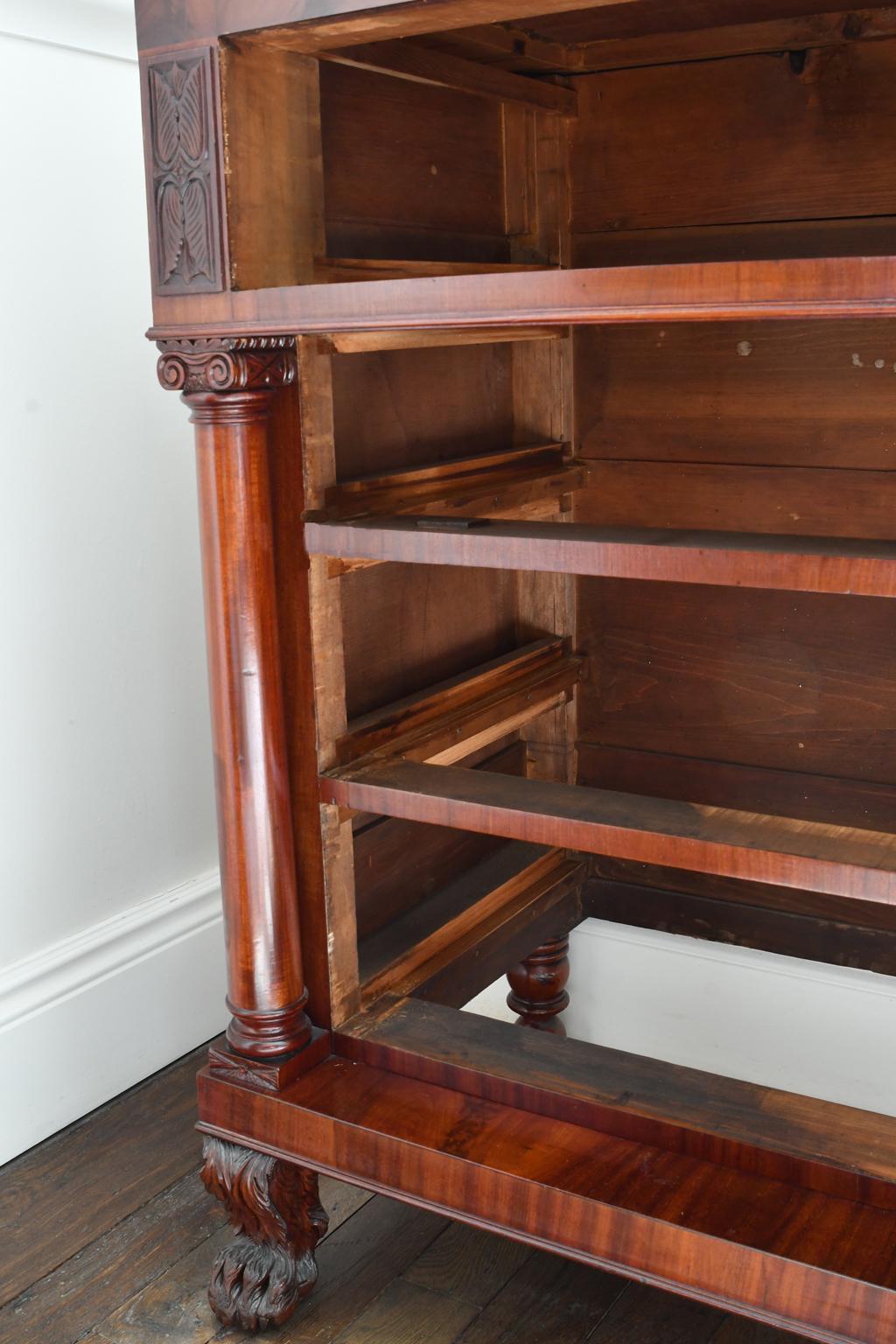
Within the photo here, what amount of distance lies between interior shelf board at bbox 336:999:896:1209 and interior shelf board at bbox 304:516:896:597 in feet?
1.77

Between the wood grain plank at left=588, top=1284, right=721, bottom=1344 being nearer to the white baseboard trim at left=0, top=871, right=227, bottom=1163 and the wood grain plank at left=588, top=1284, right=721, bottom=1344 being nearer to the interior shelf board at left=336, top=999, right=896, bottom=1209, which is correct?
the interior shelf board at left=336, top=999, right=896, bottom=1209

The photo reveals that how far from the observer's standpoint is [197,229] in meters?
1.40

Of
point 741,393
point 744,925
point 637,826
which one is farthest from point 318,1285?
point 741,393

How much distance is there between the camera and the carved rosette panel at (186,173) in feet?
4.50

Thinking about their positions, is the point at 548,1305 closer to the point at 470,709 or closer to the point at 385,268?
the point at 470,709

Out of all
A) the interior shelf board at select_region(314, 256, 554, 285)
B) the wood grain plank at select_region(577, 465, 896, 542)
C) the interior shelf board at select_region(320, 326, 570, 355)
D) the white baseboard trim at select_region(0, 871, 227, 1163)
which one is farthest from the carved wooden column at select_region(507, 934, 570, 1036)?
the interior shelf board at select_region(314, 256, 554, 285)

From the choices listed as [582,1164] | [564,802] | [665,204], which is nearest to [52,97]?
[665,204]

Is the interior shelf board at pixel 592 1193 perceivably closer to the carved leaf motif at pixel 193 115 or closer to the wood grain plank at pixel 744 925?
the wood grain plank at pixel 744 925

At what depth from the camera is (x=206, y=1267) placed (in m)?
1.68

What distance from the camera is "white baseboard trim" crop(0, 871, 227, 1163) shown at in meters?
1.92

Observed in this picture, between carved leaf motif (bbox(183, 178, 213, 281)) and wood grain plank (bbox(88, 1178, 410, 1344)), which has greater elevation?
carved leaf motif (bbox(183, 178, 213, 281))

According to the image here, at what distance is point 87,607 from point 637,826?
0.99 m

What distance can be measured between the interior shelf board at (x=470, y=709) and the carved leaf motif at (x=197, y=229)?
54 centimetres

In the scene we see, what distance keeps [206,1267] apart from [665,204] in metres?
1.54
